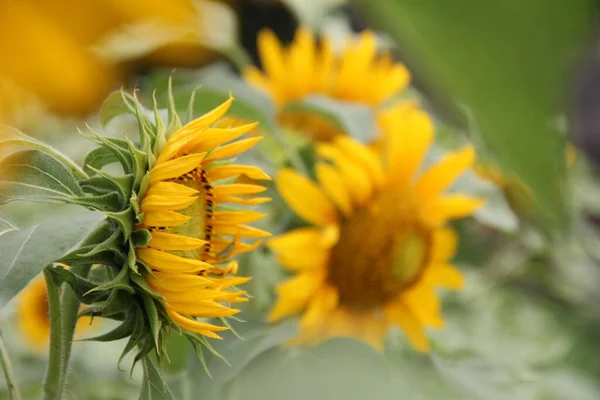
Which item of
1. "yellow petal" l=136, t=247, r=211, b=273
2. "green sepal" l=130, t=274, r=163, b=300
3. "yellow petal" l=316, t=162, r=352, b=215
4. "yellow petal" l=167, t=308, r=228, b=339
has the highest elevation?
"yellow petal" l=316, t=162, r=352, b=215

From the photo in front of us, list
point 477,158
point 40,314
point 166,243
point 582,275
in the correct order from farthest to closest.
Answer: point 582,275
point 477,158
point 40,314
point 166,243

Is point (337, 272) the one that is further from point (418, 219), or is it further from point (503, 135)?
point (503, 135)

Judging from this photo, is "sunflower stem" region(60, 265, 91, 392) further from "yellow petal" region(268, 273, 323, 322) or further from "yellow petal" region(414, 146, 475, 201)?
"yellow petal" region(414, 146, 475, 201)

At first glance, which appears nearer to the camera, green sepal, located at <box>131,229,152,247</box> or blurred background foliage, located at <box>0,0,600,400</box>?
blurred background foliage, located at <box>0,0,600,400</box>

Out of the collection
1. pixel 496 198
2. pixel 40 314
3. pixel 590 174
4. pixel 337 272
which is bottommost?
pixel 40 314

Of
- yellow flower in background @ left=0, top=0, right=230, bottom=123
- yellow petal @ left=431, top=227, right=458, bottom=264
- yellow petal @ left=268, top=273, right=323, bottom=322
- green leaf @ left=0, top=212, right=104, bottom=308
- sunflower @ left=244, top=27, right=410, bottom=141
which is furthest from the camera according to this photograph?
sunflower @ left=244, top=27, right=410, bottom=141

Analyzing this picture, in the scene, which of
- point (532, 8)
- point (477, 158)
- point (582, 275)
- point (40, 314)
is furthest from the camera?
point (582, 275)

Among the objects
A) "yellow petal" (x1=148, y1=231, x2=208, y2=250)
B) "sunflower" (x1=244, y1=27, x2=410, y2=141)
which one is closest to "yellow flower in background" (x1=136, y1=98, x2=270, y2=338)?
"yellow petal" (x1=148, y1=231, x2=208, y2=250)

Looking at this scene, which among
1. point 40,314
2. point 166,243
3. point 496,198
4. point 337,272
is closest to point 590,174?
point 496,198
